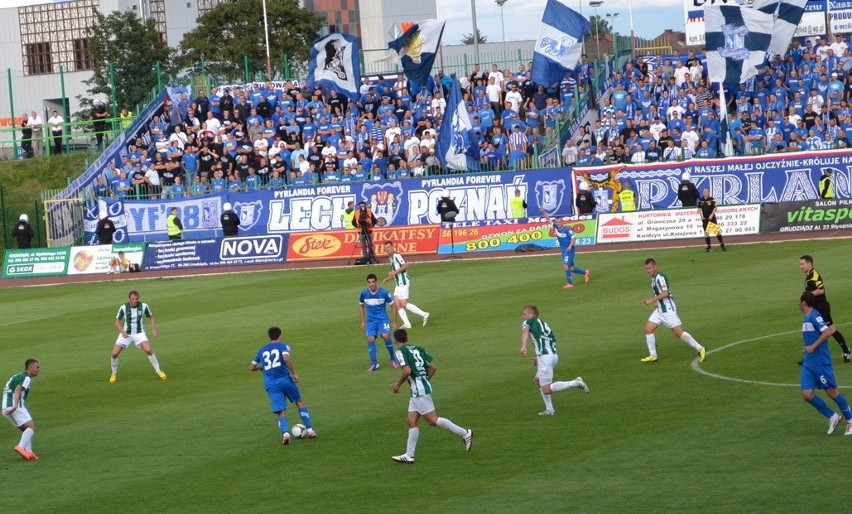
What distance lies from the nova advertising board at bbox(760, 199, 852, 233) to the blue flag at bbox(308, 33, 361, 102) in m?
20.0

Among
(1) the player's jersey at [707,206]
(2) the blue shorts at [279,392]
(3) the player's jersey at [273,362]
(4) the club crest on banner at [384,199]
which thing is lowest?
(2) the blue shorts at [279,392]

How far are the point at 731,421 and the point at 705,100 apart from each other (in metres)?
32.3

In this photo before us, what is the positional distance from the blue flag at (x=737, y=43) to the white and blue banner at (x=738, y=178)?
11.9 ft

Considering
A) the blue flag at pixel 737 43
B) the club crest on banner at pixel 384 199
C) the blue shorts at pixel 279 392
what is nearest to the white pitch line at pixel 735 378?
the blue shorts at pixel 279 392

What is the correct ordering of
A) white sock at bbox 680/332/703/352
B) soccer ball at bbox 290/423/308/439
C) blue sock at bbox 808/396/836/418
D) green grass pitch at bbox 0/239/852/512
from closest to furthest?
green grass pitch at bbox 0/239/852/512, blue sock at bbox 808/396/836/418, soccer ball at bbox 290/423/308/439, white sock at bbox 680/332/703/352

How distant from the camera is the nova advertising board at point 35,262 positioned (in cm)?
5206

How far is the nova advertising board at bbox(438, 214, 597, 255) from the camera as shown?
45.5 metres

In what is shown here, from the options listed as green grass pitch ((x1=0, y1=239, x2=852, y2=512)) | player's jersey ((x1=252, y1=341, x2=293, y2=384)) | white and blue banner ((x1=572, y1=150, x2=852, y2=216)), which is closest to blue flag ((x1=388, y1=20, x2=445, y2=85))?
white and blue banner ((x1=572, y1=150, x2=852, y2=216))

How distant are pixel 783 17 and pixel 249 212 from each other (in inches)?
907

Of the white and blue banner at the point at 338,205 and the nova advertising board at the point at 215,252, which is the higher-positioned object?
the white and blue banner at the point at 338,205

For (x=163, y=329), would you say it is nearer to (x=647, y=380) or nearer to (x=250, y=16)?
(x=647, y=380)

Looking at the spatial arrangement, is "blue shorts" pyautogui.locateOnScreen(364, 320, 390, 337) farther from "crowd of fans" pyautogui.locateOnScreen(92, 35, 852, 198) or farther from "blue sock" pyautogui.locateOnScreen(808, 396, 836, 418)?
"crowd of fans" pyautogui.locateOnScreen(92, 35, 852, 198)

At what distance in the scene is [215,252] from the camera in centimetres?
5006

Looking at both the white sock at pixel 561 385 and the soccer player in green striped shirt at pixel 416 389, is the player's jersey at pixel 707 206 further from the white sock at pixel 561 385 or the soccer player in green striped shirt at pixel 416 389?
the soccer player in green striped shirt at pixel 416 389
